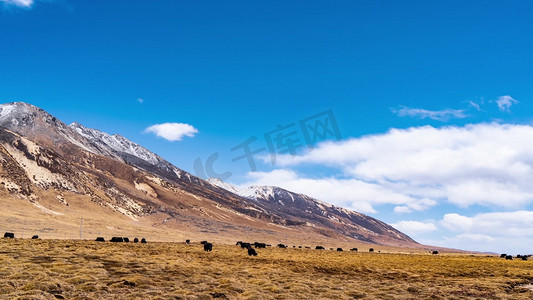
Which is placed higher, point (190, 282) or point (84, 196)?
point (84, 196)

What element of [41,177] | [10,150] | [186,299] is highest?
[10,150]

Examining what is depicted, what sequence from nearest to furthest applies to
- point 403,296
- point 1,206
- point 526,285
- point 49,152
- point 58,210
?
point 403,296
point 526,285
point 1,206
point 58,210
point 49,152

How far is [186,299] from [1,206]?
86.6 meters

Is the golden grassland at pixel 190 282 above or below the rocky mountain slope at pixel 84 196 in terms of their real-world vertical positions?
below

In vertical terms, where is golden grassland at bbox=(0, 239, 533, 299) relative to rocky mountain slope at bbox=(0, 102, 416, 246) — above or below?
below

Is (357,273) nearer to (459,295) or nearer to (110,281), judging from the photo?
(459,295)

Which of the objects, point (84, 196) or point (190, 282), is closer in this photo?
point (190, 282)

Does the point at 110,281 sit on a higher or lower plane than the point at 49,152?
lower

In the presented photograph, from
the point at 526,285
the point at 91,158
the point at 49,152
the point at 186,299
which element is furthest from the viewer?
the point at 91,158

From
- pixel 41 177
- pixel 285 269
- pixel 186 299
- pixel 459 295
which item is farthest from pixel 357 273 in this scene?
pixel 41 177

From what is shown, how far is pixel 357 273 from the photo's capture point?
110 feet

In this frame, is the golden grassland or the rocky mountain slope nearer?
the golden grassland

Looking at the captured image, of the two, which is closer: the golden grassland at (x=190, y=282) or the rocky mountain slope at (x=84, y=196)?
the golden grassland at (x=190, y=282)

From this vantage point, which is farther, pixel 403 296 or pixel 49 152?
pixel 49 152
